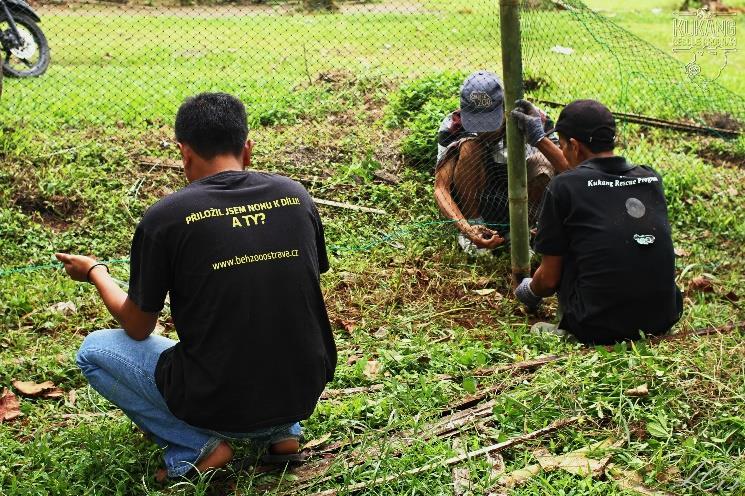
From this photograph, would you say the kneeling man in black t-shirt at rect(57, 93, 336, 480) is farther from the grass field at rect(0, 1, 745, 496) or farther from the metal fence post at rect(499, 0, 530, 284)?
A: the metal fence post at rect(499, 0, 530, 284)

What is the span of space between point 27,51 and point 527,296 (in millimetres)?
6281

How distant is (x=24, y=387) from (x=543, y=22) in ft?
14.7

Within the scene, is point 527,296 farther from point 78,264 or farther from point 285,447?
point 78,264

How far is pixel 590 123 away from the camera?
412cm

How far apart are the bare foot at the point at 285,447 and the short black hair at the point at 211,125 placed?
1.06 m

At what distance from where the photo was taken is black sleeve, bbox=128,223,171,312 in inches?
114

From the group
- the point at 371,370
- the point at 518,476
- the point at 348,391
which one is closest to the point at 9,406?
the point at 348,391

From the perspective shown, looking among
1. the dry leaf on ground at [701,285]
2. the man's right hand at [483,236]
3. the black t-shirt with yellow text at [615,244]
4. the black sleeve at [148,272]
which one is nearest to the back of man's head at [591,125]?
the black t-shirt with yellow text at [615,244]

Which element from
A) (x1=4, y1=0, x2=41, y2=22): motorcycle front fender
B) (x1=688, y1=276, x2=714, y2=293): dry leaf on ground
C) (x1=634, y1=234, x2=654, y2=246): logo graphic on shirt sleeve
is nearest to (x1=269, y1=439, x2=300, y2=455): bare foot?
(x1=634, y1=234, x2=654, y2=246): logo graphic on shirt sleeve

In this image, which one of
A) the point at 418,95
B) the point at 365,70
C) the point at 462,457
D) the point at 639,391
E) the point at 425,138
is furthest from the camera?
the point at 365,70

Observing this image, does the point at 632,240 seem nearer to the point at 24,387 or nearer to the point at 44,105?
the point at 24,387

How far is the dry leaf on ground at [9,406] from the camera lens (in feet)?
12.4

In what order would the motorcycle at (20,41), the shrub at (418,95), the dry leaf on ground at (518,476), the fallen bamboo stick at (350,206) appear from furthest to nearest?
the motorcycle at (20,41) → the shrub at (418,95) → the fallen bamboo stick at (350,206) → the dry leaf on ground at (518,476)

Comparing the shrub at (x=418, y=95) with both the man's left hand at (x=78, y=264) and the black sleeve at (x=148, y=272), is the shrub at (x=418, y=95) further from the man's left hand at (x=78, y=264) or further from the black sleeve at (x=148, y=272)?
the black sleeve at (x=148, y=272)
